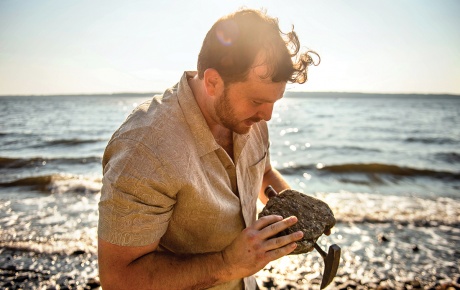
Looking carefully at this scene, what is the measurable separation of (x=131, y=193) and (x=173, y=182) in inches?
8.0

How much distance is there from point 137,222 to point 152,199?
0.41ft

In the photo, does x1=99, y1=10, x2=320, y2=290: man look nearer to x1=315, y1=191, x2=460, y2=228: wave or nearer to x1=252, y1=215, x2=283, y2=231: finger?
x1=252, y1=215, x2=283, y2=231: finger

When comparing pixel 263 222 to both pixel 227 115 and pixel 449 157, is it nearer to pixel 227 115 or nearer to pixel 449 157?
pixel 227 115

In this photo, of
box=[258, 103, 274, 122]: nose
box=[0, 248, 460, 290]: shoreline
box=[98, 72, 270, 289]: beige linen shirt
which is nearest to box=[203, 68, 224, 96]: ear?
box=[98, 72, 270, 289]: beige linen shirt

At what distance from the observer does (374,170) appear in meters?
13.9

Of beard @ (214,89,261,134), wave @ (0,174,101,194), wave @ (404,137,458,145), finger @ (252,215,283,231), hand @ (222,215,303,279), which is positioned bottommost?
wave @ (404,137,458,145)

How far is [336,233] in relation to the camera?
716 cm

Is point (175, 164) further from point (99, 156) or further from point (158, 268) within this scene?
point (99, 156)

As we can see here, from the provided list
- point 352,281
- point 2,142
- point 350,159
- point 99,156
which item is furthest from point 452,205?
point 2,142

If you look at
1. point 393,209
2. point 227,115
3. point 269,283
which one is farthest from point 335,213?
point 227,115

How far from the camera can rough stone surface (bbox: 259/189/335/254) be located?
7.02 feet

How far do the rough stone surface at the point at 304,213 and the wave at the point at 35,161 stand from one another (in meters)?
14.3

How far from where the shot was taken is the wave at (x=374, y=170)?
13204 millimetres

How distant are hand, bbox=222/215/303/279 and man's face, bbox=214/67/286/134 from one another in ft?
2.20
